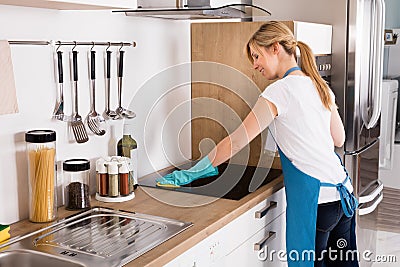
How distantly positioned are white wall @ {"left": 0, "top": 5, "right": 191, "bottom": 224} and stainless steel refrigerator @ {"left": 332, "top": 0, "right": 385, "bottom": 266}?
889mm

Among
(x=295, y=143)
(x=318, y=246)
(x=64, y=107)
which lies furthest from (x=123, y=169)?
(x=318, y=246)

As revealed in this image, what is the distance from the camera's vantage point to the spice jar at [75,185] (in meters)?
2.13

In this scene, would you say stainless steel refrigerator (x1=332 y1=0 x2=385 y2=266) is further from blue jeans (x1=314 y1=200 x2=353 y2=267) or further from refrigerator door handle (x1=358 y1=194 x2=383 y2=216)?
blue jeans (x1=314 y1=200 x2=353 y2=267)

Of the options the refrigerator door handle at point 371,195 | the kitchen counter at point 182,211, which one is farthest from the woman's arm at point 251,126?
the refrigerator door handle at point 371,195

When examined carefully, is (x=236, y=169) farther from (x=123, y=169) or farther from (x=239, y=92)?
(x=123, y=169)

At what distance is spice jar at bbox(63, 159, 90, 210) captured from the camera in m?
2.13

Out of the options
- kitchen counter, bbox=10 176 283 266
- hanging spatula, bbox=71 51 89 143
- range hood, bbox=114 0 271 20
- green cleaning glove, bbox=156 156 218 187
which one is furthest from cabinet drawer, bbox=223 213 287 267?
range hood, bbox=114 0 271 20

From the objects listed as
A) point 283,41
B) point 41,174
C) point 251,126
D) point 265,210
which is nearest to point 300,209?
point 265,210

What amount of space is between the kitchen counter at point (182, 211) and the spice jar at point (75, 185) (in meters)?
0.04

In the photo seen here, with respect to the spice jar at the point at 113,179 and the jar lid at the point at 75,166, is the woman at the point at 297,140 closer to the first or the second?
the spice jar at the point at 113,179

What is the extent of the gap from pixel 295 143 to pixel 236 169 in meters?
0.50

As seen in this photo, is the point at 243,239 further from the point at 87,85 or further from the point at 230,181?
the point at 87,85

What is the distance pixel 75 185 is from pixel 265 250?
91cm

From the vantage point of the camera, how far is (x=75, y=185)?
7.03 feet
